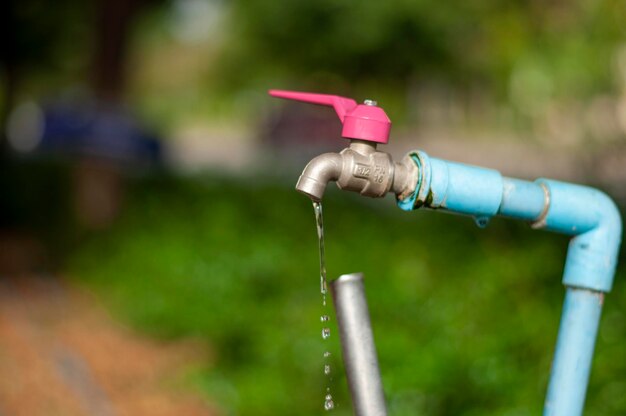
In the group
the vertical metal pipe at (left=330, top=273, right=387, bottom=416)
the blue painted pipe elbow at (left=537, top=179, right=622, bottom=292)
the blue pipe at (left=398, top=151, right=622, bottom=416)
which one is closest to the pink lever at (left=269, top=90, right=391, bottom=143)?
the blue pipe at (left=398, top=151, right=622, bottom=416)

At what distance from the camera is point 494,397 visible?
10.3 ft

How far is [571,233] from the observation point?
1.72 metres

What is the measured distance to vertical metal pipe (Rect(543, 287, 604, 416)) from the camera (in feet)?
5.48

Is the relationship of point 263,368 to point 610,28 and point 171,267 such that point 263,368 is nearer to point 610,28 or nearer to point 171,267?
point 171,267

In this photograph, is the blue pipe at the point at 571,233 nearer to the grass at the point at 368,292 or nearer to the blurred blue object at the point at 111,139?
the grass at the point at 368,292

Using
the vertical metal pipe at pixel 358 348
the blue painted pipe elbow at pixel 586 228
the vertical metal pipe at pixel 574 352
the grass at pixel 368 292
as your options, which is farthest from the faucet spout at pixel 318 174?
the grass at pixel 368 292

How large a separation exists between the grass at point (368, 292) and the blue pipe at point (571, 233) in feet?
4.32

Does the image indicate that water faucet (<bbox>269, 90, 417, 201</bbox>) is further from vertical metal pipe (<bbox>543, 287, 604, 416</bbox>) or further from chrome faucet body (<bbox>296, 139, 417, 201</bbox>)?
vertical metal pipe (<bbox>543, 287, 604, 416</bbox>)

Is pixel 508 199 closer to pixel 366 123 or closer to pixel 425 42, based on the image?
pixel 366 123

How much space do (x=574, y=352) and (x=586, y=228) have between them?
0.87 ft

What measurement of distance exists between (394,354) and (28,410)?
191cm

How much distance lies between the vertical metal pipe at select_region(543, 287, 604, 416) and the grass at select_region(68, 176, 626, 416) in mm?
1298

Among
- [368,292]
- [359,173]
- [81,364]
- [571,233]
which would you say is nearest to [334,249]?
[368,292]

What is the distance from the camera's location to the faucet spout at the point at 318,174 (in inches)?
58.1
